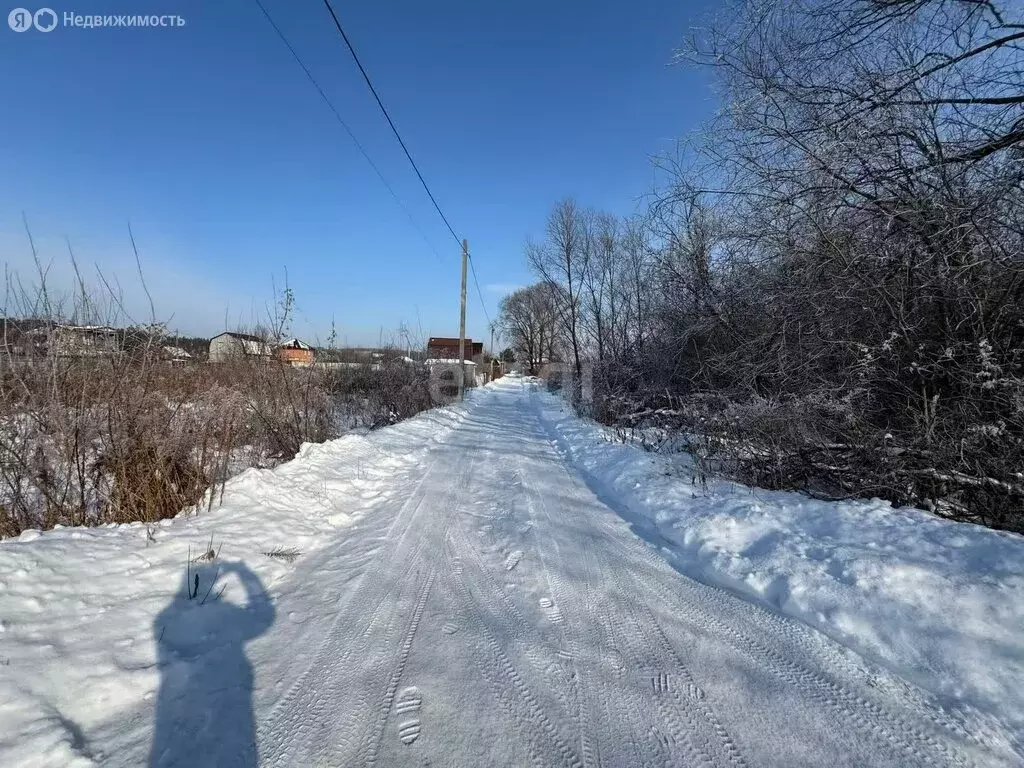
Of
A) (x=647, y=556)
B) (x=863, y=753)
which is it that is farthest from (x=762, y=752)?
(x=647, y=556)

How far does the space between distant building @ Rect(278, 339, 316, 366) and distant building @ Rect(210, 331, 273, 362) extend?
29 cm

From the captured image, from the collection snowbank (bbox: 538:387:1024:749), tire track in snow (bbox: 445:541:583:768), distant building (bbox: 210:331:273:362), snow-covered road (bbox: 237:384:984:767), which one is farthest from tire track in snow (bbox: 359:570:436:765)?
distant building (bbox: 210:331:273:362)

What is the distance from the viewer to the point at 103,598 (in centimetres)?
268

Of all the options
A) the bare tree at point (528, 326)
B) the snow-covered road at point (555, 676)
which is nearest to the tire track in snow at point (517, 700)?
the snow-covered road at point (555, 676)

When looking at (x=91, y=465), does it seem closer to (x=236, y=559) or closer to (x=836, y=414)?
(x=236, y=559)

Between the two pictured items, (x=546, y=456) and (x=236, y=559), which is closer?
(x=236, y=559)

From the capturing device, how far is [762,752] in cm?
190

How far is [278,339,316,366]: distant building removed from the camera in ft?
25.8

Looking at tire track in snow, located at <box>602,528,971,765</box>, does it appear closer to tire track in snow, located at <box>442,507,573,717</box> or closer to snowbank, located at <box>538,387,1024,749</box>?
snowbank, located at <box>538,387,1024,749</box>

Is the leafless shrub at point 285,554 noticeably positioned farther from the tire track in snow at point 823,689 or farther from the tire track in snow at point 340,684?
the tire track in snow at point 823,689

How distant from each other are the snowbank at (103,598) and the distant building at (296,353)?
11.2 ft

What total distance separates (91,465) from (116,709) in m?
2.67

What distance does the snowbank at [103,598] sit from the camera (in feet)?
6.19

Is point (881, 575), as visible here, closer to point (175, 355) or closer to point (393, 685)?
point (393, 685)
